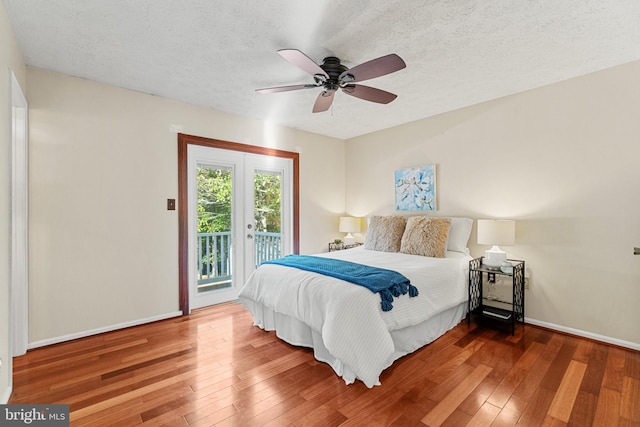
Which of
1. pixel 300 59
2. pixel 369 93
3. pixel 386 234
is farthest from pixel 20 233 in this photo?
pixel 386 234

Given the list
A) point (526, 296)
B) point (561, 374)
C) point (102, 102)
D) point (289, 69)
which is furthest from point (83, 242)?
point (526, 296)

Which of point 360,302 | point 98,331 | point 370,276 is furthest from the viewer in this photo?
point 98,331

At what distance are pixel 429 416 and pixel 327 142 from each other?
4.01 meters

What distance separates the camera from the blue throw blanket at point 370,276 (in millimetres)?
2236

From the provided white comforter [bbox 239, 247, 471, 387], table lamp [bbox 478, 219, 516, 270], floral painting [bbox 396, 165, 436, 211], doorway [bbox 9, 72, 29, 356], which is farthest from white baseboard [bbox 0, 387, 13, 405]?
floral painting [bbox 396, 165, 436, 211]

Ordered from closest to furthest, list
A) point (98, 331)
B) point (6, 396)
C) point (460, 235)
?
point (6, 396), point (98, 331), point (460, 235)

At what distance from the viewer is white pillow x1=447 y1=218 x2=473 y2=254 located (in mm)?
3441

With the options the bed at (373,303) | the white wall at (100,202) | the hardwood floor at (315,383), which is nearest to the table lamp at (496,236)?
the bed at (373,303)

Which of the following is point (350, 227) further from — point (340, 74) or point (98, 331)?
point (98, 331)

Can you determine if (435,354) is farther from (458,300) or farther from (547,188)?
(547,188)

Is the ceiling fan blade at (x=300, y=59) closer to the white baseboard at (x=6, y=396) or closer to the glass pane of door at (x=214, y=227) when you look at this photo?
the glass pane of door at (x=214, y=227)

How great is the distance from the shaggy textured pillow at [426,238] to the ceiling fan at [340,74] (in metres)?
1.54

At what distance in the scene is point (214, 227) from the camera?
12.5 feet

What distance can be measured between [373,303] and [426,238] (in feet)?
4.94
